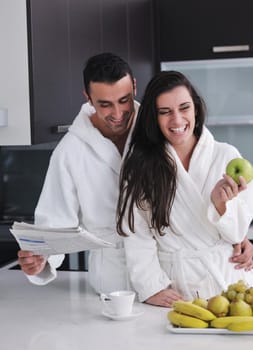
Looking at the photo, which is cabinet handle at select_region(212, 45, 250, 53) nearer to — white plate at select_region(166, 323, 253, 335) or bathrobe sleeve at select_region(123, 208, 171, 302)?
bathrobe sleeve at select_region(123, 208, 171, 302)

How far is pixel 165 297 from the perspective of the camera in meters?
2.48

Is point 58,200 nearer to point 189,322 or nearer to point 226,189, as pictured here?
point 226,189

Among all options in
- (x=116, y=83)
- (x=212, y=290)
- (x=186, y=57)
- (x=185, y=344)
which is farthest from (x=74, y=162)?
(x=186, y=57)

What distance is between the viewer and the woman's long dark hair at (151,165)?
99.6 inches

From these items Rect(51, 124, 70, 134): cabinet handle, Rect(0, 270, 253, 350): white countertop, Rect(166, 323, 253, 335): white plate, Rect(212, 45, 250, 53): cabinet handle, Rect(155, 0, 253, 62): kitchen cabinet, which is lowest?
Rect(0, 270, 253, 350): white countertop

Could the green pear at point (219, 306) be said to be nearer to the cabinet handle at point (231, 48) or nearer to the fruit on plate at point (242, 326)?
the fruit on plate at point (242, 326)

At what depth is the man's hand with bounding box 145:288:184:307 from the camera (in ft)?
8.09

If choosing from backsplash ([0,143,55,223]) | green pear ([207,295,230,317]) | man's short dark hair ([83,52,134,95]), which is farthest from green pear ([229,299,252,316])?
backsplash ([0,143,55,223])

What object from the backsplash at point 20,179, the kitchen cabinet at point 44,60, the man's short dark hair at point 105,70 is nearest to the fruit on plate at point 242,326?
the man's short dark hair at point 105,70

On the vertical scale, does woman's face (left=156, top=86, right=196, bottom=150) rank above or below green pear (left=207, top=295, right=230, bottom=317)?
above

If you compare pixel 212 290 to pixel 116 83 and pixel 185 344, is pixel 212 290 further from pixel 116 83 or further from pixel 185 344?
pixel 116 83

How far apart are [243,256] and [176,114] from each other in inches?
20.0

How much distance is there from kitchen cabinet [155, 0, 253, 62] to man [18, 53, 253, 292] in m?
1.83

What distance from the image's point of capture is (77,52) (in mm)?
3213
